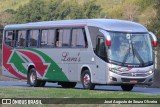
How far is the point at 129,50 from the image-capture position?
2545cm

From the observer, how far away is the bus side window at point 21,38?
31561 mm

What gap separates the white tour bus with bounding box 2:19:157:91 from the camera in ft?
82.9

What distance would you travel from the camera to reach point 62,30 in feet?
93.8

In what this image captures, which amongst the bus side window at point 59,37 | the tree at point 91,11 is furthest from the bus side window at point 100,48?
the tree at point 91,11

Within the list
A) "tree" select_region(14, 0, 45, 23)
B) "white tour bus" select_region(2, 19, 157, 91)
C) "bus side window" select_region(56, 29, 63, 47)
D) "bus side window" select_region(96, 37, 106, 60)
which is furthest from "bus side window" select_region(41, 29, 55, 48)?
"tree" select_region(14, 0, 45, 23)

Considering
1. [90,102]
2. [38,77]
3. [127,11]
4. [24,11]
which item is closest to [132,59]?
[38,77]

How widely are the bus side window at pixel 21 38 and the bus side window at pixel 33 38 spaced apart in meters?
0.57

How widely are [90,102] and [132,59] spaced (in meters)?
9.55

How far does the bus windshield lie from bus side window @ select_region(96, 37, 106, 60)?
38cm

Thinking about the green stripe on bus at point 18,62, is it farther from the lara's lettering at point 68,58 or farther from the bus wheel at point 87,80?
the bus wheel at point 87,80

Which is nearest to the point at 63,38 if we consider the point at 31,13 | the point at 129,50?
the point at 129,50

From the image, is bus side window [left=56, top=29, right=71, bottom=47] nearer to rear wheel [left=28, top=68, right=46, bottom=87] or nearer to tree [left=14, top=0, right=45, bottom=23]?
rear wheel [left=28, top=68, right=46, bottom=87]

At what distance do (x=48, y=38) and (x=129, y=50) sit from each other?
552cm

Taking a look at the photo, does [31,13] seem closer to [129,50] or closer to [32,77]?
[32,77]
